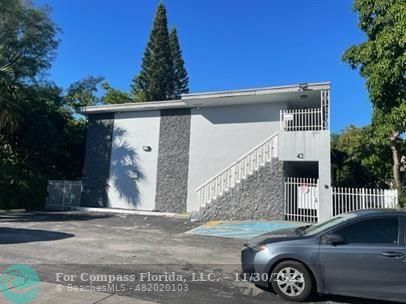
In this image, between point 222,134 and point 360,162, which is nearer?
point 222,134

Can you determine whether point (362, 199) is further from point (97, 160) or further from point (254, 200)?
point (97, 160)

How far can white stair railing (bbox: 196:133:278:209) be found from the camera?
14000 mm

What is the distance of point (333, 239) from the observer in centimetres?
487

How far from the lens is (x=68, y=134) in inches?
859

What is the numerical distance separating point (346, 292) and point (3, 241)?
8371mm

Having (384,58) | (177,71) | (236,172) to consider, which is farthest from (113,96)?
(384,58)

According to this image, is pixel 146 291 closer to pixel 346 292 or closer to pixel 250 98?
pixel 346 292

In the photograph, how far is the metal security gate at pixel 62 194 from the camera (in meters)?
18.4

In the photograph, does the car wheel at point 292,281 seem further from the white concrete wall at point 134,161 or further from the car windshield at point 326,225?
the white concrete wall at point 134,161

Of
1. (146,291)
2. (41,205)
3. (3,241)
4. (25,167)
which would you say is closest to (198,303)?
(146,291)

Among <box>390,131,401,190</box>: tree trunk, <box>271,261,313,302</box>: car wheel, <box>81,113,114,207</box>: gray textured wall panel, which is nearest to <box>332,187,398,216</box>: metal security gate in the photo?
<box>390,131,401,190</box>: tree trunk

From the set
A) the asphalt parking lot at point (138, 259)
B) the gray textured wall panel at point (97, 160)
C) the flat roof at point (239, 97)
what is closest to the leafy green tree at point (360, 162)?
the flat roof at point (239, 97)

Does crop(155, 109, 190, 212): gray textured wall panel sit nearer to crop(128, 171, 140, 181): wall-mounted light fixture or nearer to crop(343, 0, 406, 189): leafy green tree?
crop(128, 171, 140, 181): wall-mounted light fixture

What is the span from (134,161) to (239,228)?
841cm
